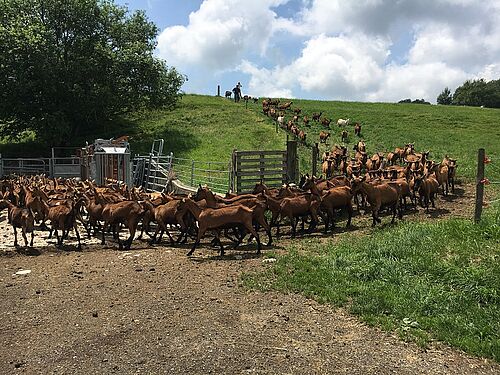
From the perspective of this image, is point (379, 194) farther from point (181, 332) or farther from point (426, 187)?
point (181, 332)

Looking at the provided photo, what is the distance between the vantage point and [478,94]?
111562 millimetres

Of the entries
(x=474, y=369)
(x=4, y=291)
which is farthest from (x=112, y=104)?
(x=474, y=369)

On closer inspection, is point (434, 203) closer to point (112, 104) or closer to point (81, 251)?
point (81, 251)

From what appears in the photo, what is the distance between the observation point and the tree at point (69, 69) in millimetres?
33656

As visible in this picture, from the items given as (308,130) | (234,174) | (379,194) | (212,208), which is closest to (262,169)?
(234,174)

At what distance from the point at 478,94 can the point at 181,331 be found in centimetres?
12015

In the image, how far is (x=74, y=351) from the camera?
20.2ft

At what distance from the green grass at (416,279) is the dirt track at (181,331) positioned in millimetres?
359

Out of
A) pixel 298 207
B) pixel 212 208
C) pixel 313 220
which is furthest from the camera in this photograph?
pixel 313 220

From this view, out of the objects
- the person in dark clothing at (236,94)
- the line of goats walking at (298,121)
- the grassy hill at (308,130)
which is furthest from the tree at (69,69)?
the person in dark clothing at (236,94)

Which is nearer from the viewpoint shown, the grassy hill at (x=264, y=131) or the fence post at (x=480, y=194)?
the fence post at (x=480, y=194)

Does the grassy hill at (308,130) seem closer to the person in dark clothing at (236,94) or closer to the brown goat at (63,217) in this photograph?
the person in dark clothing at (236,94)

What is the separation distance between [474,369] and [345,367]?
1.53 m

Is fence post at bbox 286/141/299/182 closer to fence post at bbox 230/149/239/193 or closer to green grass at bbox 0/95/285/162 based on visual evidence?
fence post at bbox 230/149/239/193
